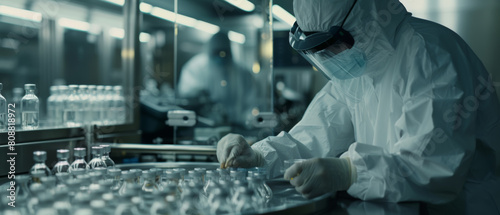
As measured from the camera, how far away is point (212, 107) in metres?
4.77

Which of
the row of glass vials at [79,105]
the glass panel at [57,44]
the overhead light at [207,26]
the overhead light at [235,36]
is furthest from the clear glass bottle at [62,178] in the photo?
the overhead light at [235,36]

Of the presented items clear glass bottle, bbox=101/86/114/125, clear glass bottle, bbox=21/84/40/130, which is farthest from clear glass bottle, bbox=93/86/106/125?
clear glass bottle, bbox=21/84/40/130

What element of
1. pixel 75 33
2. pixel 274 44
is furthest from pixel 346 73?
pixel 75 33

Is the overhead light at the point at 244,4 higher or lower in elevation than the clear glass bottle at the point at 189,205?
higher

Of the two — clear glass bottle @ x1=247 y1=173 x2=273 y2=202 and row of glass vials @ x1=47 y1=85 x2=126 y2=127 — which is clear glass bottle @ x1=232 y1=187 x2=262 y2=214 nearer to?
clear glass bottle @ x1=247 y1=173 x2=273 y2=202

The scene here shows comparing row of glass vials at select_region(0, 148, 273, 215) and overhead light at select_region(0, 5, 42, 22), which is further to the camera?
overhead light at select_region(0, 5, 42, 22)

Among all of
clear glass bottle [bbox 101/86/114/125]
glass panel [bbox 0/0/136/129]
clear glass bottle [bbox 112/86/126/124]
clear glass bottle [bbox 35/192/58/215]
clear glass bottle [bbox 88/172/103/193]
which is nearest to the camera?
clear glass bottle [bbox 35/192/58/215]

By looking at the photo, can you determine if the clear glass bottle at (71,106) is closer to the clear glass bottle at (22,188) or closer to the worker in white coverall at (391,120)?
the worker in white coverall at (391,120)

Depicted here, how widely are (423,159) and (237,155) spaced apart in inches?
28.0

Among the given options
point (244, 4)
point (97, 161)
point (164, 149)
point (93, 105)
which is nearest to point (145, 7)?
point (244, 4)

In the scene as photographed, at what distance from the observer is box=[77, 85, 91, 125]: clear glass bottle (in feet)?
8.63

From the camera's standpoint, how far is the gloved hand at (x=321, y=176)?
54.4 inches

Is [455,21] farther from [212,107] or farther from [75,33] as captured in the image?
[75,33]

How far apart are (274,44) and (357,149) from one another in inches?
64.3
